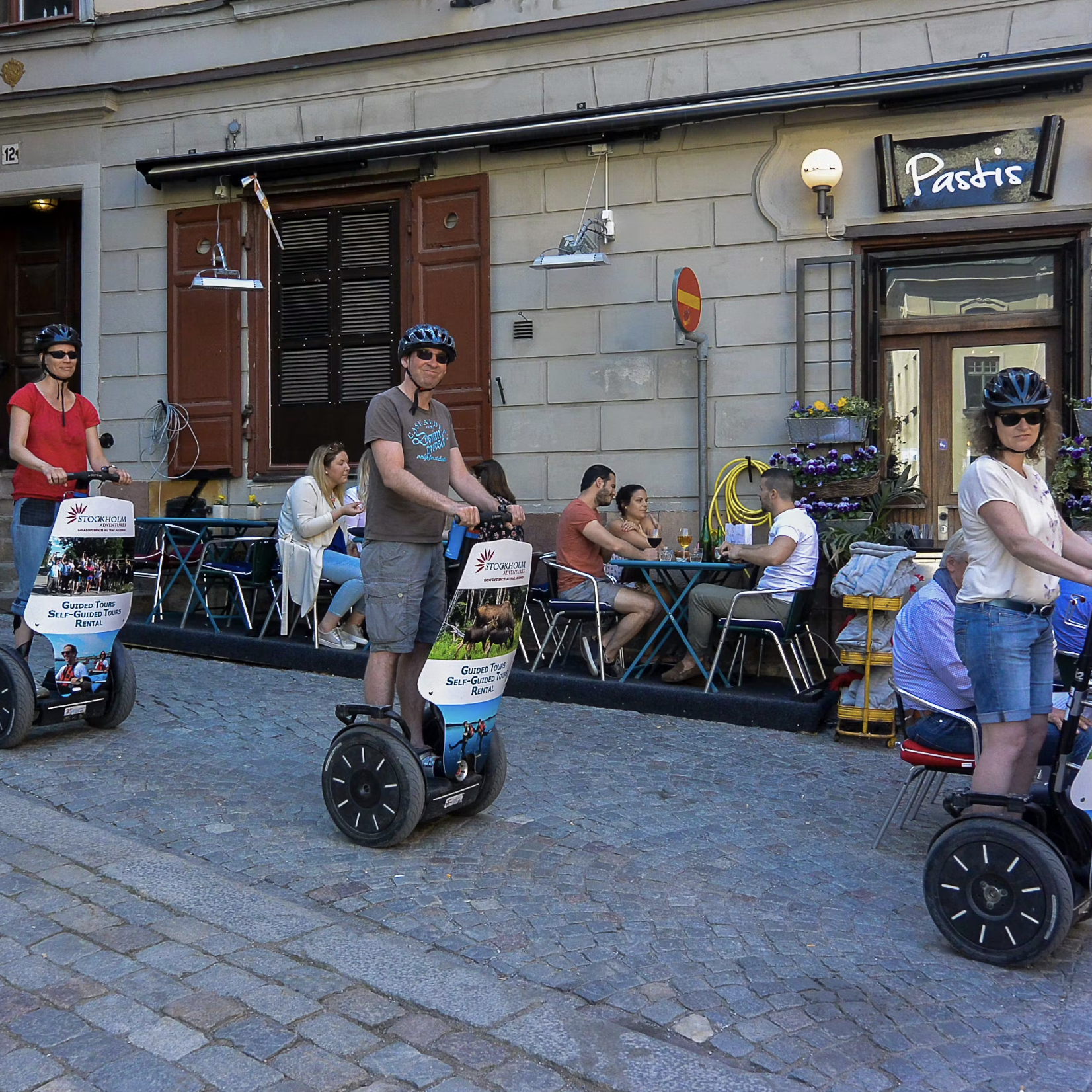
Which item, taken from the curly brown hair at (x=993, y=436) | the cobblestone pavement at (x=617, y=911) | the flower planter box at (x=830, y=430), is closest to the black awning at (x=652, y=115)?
the flower planter box at (x=830, y=430)

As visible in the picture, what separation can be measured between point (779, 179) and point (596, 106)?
1517 mm

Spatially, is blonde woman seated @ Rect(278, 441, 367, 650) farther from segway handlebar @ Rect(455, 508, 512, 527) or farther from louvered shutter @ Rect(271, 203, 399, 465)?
segway handlebar @ Rect(455, 508, 512, 527)

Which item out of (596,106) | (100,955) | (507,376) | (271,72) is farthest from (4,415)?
(100,955)

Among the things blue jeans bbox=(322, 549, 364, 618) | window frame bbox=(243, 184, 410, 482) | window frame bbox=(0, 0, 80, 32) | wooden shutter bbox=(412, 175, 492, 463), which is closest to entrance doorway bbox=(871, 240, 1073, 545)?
wooden shutter bbox=(412, 175, 492, 463)

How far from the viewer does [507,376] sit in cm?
935

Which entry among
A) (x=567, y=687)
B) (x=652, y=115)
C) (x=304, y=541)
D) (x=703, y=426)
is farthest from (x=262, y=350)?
(x=567, y=687)

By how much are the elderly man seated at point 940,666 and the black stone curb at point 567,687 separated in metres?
2.36

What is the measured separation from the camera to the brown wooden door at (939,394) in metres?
8.28

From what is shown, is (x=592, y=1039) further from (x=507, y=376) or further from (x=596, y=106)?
(x=596, y=106)

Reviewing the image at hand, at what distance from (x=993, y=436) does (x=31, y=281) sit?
10164 millimetres

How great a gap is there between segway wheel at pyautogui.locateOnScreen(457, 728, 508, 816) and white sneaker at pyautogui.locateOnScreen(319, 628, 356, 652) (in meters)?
3.60

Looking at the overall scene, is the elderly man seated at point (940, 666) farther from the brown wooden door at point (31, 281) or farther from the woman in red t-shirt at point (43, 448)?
the brown wooden door at point (31, 281)

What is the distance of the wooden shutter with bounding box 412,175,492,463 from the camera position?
9.41 meters

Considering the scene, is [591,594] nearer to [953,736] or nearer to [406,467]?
[406,467]
